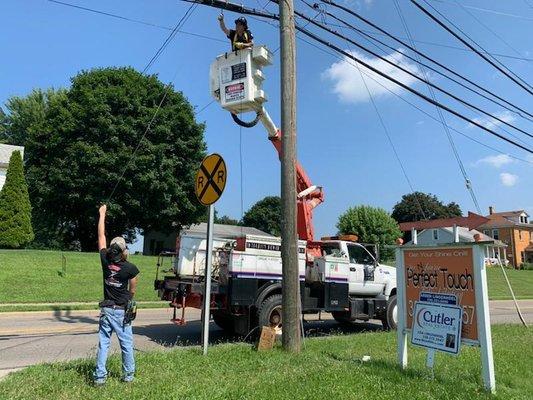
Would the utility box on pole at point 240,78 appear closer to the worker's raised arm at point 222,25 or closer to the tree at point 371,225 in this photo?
the worker's raised arm at point 222,25

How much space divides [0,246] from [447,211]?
83.4 meters

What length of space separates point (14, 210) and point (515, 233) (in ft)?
257

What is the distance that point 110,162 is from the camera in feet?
122

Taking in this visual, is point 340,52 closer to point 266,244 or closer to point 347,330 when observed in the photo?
point 266,244

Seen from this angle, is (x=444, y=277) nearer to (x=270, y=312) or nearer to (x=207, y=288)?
(x=207, y=288)

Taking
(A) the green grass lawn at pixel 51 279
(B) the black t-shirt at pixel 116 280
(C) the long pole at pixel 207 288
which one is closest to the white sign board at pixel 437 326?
(C) the long pole at pixel 207 288

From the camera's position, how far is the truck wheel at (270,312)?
35.0 ft

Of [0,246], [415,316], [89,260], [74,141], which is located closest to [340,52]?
[415,316]

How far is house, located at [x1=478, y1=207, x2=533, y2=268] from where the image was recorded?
84.6 metres

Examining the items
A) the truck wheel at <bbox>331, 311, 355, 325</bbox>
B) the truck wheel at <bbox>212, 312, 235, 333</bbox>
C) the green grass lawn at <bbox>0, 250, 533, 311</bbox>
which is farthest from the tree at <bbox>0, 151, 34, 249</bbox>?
the truck wheel at <bbox>331, 311, 355, 325</bbox>

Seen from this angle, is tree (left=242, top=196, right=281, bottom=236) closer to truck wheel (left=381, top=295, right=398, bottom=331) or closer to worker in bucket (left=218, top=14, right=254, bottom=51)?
truck wheel (left=381, top=295, right=398, bottom=331)

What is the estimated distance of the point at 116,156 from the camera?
37.5m

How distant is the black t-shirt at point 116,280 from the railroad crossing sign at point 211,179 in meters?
2.05

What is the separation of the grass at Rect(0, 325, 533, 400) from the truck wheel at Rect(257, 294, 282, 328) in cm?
175
